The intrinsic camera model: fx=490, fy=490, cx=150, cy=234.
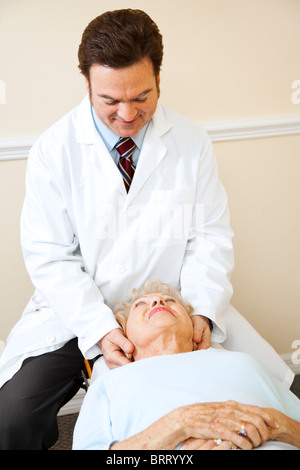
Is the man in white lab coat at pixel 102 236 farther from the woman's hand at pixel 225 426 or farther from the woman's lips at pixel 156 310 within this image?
the woman's hand at pixel 225 426

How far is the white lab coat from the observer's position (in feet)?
4.92

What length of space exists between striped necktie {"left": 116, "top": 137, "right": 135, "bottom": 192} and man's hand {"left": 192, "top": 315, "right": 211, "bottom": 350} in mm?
464

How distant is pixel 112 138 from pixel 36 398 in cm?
82

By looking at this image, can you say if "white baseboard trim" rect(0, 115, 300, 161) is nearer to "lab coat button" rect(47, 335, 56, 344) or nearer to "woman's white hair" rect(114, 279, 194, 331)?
"woman's white hair" rect(114, 279, 194, 331)

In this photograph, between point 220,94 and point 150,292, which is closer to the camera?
point 150,292

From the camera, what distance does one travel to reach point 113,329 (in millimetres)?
1421

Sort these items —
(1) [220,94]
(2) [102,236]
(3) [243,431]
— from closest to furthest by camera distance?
(3) [243,431] < (2) [102,236] < (1) [220,94]

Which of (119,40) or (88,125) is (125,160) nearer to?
(88,125)

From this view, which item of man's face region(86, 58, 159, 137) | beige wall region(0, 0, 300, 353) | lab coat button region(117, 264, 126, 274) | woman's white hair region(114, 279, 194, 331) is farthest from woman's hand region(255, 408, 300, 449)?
beige wall region(0, 0, 300, 353)

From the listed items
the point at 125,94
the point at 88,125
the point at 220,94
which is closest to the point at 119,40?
the point at 125,94

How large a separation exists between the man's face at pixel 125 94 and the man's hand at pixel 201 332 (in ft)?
1.96

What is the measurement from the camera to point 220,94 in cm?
200
